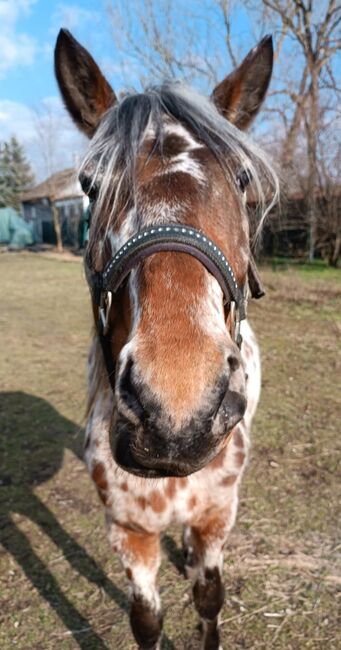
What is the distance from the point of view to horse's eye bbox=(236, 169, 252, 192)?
1796mm

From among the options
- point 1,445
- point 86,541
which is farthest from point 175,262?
point 1,445

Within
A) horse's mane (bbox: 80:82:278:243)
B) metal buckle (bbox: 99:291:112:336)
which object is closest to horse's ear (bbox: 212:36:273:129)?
horse's mane (bbox: 80:82:278:243)

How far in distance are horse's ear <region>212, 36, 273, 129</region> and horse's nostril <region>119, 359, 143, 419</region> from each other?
1355 mm

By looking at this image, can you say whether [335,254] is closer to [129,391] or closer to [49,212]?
[129,391]

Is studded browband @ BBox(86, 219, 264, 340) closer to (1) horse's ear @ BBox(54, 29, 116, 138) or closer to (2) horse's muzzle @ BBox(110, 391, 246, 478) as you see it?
(2) horse's muzzle @ BBox(110, 391, 246, 478)

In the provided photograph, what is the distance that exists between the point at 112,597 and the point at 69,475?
1.47m

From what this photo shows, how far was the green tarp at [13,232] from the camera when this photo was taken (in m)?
32.7

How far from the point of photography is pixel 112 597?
2963mm

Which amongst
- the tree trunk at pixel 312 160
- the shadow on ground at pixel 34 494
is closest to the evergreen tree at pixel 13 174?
the tree trunk at pixel 312 160

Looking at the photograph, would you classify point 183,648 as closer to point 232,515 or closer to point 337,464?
point 232,515

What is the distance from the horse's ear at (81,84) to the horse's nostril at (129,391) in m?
1.30

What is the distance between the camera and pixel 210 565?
8.02ft

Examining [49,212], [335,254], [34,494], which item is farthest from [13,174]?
[34,494]

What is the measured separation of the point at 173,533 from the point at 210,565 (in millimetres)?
1228
